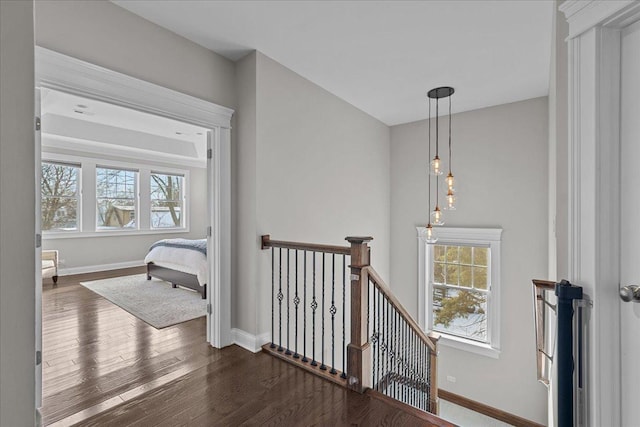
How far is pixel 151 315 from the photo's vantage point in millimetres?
3592

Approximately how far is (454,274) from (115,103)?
4748 mm

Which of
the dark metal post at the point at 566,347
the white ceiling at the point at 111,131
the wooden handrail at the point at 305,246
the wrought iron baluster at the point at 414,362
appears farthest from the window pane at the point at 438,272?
the white ceiling at the point at 111,131

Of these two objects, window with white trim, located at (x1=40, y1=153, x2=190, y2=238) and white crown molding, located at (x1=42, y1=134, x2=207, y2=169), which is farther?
window with white trim, located at (x1=40, y1=153, x2=190, y2=238)

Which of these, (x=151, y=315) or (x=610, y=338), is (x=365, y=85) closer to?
(x=610, y=338)

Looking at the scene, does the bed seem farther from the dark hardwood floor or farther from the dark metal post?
the dark metal post

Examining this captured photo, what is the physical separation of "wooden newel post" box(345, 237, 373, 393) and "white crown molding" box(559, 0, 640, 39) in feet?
4.92

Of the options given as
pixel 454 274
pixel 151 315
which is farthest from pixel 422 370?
pixel 151 315

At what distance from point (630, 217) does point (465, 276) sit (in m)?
3.86

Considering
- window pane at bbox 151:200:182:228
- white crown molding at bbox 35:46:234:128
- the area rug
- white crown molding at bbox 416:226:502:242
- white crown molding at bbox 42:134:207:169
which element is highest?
white crown molding at bbox 42:134:207:169

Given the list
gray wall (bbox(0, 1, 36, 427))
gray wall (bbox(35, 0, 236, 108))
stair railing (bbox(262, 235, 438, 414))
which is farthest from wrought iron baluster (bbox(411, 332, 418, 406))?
gray wall (bbox(0, 1, 36, 427))

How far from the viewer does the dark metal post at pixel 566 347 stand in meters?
1.20

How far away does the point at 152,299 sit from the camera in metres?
4.18

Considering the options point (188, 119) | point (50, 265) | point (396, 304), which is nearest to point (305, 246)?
point (396, 304)

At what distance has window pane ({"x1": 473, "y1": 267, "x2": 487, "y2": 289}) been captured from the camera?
4.52 meters
